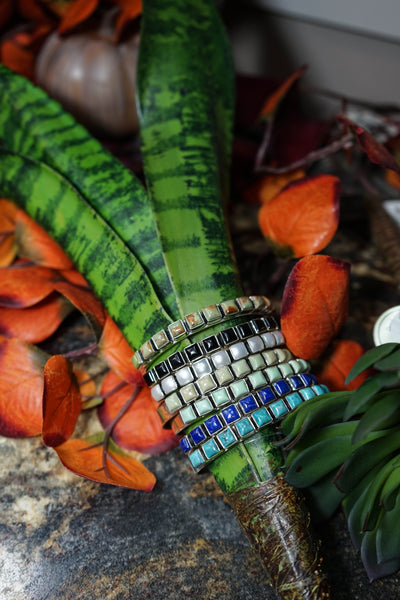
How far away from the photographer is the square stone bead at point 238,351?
1.26 ft

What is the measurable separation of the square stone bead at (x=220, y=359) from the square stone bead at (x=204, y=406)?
0.03 m

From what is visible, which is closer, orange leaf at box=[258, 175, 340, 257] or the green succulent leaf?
the green succulent leaf

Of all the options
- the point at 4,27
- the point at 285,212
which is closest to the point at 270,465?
the point at 285,212

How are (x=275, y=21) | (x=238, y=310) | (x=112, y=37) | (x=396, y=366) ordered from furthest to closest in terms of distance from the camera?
1. (x=275, y=21)
2. (x=112, y=37)
3. (x=238, y=310)
4. (x=396, y=366)

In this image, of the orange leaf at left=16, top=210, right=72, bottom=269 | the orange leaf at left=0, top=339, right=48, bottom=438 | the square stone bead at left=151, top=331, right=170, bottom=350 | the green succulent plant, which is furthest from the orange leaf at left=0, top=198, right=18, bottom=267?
the green succulent plant

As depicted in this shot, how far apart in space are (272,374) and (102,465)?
16cm

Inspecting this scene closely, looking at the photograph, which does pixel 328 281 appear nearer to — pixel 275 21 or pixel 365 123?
pixel 365 123

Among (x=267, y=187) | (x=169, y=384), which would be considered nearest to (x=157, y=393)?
(x=169, y=384)

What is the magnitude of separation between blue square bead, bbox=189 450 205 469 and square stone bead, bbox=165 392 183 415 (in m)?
0.03

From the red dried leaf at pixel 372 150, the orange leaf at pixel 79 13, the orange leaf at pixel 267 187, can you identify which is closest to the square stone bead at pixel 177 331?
the red dried leaf at pixel 372 150

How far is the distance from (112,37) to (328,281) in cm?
49

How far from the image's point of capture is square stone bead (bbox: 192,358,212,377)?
1.25ft

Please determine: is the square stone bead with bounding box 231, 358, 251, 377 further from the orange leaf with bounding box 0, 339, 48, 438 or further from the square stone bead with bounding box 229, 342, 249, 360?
the orange leaf with bounding box 0, 339, 48, 438

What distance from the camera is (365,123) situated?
88 centimetres
